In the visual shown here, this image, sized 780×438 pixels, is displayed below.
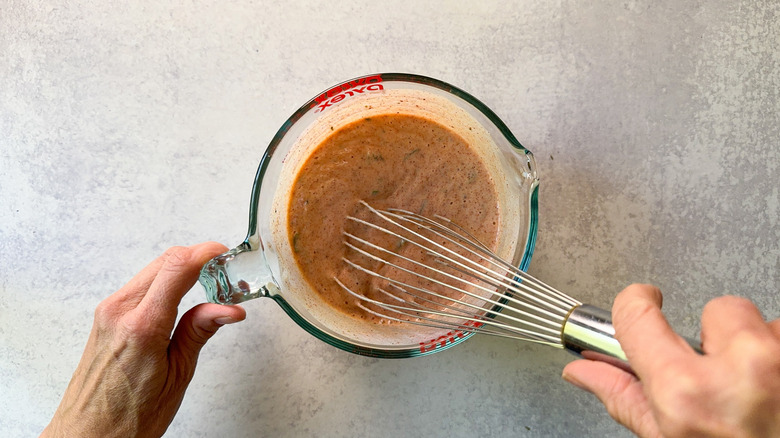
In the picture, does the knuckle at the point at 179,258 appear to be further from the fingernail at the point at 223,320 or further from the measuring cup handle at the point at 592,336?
the measuring cup handle at the point at 592,336

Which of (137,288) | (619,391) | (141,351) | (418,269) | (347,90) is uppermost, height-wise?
(347,90)

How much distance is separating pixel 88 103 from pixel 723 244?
1.50 metres

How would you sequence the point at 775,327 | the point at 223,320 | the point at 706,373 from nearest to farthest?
the point at 706,373
the point at 775,327
the point at 223,320

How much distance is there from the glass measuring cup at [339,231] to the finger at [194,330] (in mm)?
116

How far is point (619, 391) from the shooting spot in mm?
706

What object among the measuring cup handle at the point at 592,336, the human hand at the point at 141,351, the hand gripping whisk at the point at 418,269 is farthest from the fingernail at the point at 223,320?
the measuring cup handle at the point at 592,336

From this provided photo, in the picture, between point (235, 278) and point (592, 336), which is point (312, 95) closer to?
point (235, 278)

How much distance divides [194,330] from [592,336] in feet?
2.49

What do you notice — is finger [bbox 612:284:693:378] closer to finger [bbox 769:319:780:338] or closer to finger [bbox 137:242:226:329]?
finger [bbox 769:319:780:338]

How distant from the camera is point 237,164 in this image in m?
1.25

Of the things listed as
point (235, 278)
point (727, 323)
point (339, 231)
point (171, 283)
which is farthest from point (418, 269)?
point (727, 323)

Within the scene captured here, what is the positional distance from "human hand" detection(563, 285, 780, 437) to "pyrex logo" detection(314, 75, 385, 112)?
2.07 ft

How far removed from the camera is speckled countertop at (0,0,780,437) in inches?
48.1

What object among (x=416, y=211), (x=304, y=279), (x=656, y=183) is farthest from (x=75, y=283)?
(x=656, y=183)
